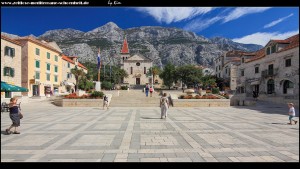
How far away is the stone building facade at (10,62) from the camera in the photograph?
25.8m

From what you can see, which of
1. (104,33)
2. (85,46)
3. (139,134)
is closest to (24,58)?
(139,134)

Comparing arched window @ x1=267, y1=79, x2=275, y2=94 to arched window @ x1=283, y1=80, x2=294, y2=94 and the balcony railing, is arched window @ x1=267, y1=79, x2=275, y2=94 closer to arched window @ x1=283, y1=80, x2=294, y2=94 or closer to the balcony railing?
the balcony railing

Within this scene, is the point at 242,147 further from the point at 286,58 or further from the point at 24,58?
the point at 24,58

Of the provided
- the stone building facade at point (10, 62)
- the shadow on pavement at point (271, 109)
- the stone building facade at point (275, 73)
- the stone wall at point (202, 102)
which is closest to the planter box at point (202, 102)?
the stone wall at point (202, 102)

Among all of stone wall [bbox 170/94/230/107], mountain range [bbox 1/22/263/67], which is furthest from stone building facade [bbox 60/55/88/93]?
mountain range [bbox 1/22/263/67]

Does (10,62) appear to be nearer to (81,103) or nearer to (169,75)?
(81,103)

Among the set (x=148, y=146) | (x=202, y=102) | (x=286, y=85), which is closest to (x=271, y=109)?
(x=202, y=102)

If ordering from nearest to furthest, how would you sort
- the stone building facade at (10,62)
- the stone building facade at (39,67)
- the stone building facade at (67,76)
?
the stone building facade at (10,62) → the stone building facade at (39,67) → the stone building facade at (67,76)

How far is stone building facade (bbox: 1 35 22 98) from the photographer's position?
25797 millimetres

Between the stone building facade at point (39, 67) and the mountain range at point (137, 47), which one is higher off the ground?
the mountain range at point (137, 47)

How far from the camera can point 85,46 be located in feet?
472

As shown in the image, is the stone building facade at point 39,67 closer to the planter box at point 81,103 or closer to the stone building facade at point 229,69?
the planter box at point 81,103

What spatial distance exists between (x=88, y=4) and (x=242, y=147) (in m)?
6.24

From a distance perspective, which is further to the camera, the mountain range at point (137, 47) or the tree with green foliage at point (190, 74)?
the mountain range at point (137, 47)
